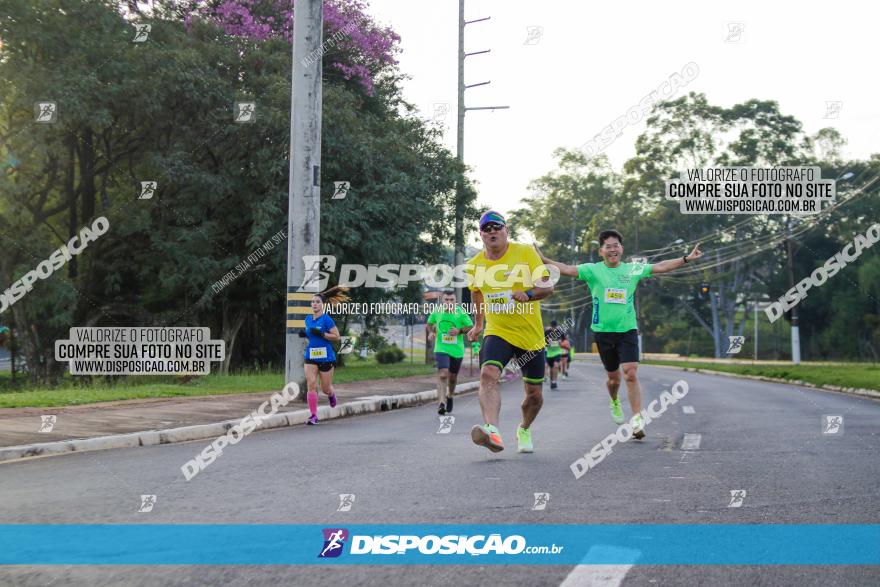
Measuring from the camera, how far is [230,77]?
2691 cm

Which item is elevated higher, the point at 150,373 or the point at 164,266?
the point at 164,266

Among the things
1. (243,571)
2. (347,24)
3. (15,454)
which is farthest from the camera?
(347,24)

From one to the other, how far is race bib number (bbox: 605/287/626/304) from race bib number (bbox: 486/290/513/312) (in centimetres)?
268

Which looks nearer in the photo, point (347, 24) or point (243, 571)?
point (243, 571)

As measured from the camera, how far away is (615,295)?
10.7 meters

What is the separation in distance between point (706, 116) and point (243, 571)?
57.3 m

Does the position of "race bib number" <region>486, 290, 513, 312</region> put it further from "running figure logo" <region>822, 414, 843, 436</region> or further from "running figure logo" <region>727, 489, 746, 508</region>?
"running figure logo" <region>822, 414, 843, 436</region>

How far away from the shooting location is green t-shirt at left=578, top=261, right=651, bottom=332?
10695 mm

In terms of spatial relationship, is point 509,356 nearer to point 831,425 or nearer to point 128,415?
point 831,425

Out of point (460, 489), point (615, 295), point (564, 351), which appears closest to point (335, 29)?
point (564, 351)

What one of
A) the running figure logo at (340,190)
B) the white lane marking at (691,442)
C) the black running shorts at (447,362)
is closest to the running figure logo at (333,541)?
the white lane marking at (691,442)

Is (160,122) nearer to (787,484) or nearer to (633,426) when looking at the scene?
(633,426)

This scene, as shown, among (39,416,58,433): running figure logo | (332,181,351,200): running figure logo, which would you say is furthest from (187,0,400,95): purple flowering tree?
(39,416,58,433): running figure logo

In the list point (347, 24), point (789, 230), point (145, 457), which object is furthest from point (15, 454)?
point (789, 230)
